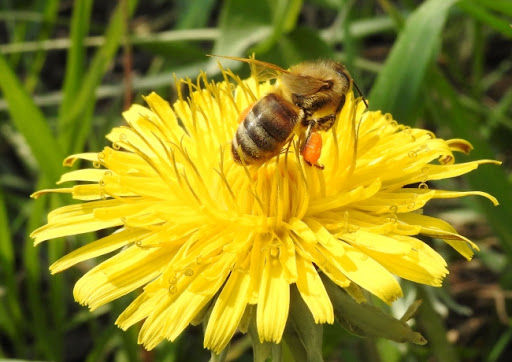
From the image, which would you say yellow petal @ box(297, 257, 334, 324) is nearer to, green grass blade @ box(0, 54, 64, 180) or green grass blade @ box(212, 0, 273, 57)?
green grass blade @ box(0, 54, 64, 180)

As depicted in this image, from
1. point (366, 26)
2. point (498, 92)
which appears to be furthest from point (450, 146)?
point (498, 92)

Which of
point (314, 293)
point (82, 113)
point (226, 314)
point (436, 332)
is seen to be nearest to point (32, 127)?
point (82, 113)

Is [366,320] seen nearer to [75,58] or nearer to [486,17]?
[486,17]

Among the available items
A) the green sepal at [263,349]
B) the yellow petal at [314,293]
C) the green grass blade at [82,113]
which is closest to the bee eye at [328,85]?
the yellow petal at [314,293]

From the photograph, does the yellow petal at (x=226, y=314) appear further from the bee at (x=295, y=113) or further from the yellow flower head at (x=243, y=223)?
the bee at (x=295, y=113)

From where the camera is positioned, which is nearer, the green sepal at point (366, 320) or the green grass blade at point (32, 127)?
the green sepal at point (366, 320)

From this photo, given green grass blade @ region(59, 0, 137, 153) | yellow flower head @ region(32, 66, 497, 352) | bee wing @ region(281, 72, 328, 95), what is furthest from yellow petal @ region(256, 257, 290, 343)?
green grass blade @ region(59, 0, 137, 153)
